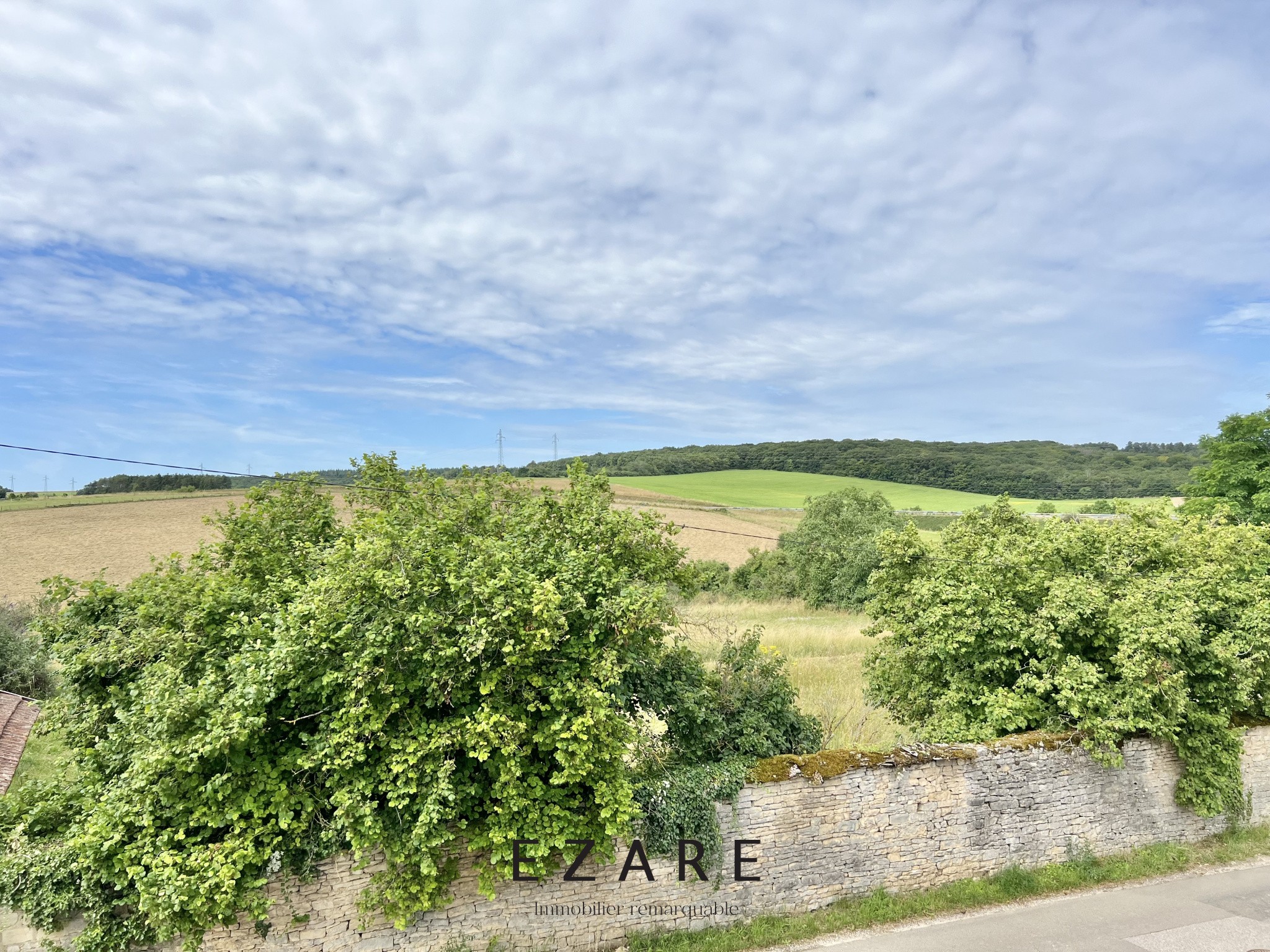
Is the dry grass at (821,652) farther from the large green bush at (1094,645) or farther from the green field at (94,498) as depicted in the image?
the green field at (94,498)

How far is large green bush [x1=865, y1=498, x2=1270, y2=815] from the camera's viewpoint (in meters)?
10.3

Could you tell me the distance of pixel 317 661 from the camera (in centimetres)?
730

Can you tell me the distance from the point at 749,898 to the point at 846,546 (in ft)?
98.0

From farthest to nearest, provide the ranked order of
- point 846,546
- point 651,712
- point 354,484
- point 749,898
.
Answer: point 846,546 → point 354,484 → point 651,712 → point 749,898

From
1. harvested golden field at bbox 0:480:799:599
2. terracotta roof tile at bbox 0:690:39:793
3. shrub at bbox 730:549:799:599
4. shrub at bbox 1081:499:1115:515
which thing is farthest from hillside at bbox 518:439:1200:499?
terracotta roof tile at bbox 0:690:39:793

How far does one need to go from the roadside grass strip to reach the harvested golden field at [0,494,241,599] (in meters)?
27.7

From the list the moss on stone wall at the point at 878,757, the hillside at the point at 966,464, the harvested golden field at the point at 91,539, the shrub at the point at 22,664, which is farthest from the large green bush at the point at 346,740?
the hillside at the point at 966,464

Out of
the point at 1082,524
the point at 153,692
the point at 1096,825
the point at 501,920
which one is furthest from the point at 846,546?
the point at 153,692

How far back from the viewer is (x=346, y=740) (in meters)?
6.90

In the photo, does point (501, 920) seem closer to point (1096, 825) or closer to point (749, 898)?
point (749, 898)

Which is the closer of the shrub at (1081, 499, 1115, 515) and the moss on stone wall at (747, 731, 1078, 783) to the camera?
the moss on stone wall at (747, 731, 1078, 783)

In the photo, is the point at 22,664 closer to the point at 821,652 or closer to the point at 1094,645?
the point at 821,652

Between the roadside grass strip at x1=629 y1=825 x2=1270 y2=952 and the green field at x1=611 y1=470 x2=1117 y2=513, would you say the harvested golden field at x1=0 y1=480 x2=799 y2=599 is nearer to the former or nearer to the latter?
the roadside grass strip at x1=629 y1=825 x2=1270 y2=952

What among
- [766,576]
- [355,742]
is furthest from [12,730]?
[766,576]
